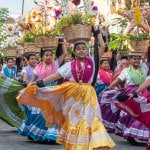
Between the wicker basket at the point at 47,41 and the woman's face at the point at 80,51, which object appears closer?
the woman's face at the point at 80,51

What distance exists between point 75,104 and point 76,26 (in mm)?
996

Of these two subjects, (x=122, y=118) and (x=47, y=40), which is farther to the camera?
(x=122, y=118)

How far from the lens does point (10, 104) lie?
471 inches

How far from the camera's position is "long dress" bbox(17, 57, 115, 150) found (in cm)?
780

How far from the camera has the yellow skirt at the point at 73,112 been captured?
7.79 m

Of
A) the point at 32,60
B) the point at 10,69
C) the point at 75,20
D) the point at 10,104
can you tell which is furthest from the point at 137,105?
the point at 10,69

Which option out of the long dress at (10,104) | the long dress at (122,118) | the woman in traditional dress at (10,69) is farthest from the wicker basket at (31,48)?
the woman in traditional dress at (10,69)

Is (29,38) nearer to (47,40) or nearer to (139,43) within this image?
(47,40)

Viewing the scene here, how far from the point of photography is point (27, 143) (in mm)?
10172

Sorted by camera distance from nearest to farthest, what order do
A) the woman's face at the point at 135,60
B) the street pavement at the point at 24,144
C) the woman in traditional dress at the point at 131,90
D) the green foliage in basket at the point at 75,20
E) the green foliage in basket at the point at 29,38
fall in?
the green foliage in basket at the point at 75,20
the street pavement at the point at 24,144
the woman in traditional dress at the point at 131,90
the woman's face at the point at 135,60
the green foliage in basket at the point at 29,38

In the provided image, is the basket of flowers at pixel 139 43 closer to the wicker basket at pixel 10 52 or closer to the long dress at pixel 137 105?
the long dress at pixel 137 105

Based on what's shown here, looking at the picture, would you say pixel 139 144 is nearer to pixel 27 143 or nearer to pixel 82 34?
pixel 27 143

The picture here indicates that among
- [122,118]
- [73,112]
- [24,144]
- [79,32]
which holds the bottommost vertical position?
[24,144]

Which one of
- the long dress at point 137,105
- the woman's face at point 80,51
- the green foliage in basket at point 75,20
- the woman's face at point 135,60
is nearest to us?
the long dress at point 137,105
